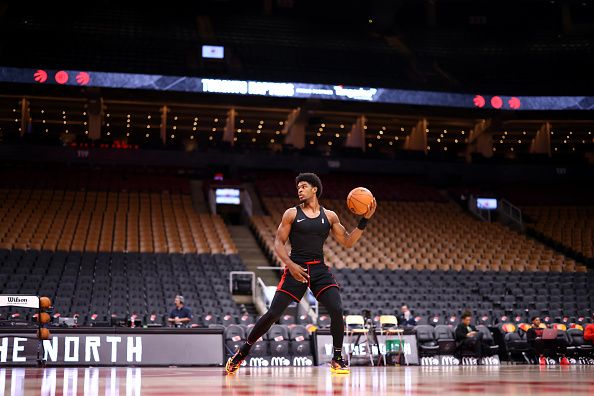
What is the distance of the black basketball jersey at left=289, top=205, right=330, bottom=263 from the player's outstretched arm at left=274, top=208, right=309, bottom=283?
50 millimetres

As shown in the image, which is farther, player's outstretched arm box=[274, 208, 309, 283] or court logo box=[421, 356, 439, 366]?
court logo box=[421, 356, 439, 366]

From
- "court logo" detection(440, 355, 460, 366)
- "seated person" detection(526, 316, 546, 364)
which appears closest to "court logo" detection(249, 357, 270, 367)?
"court logo" detection(440, 355, 460, 366)

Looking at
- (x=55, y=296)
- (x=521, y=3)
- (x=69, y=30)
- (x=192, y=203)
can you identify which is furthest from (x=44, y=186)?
(x=521, y=3)

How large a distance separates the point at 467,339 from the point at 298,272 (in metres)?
9.78

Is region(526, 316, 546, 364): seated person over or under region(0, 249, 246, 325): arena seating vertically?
under

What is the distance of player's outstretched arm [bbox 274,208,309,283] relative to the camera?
7.00 m

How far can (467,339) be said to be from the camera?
15.8 meters

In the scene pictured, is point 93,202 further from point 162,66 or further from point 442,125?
point 442,125

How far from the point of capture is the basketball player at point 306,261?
7.09m

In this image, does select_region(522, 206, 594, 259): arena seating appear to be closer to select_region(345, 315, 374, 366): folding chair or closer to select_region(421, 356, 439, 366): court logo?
select_region(421, 356, 439, 366): court logo

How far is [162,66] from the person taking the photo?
27.5 m

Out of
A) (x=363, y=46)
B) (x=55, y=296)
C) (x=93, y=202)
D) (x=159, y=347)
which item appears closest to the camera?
(x=159, y=347)

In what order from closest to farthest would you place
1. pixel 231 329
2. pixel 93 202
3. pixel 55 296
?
pixel 231 329, pixel 55 296, pixel 93 202

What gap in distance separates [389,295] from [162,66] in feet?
42.2
